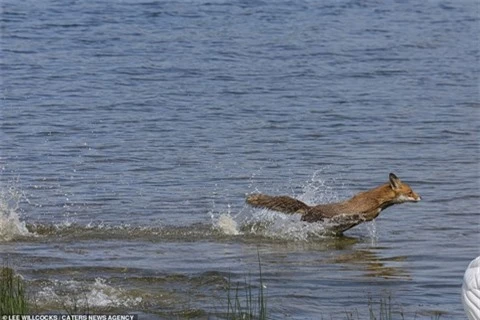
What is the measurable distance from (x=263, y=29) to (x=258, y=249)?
15.7 m

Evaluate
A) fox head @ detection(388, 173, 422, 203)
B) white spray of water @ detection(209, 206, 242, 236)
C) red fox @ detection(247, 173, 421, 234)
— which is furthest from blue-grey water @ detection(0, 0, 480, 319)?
fox head @ detection(388, 173, 422, 203)

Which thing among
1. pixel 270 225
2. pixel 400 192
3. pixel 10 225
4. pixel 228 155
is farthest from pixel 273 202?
pixel 228 155

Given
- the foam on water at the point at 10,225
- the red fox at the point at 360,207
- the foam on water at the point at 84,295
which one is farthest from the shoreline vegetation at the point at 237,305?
the foam on water at the point at 10,225

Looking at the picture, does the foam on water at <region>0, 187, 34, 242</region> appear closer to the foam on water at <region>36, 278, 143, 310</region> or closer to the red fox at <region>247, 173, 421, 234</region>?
the foam on water at <region>36, 278, 143, 310</region>

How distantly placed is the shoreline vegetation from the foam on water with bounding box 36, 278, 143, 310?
149 millimetres

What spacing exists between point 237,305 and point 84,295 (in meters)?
1.48

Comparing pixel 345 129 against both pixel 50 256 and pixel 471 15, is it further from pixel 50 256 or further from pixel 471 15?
pixel 471 15

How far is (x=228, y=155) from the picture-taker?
588 inches

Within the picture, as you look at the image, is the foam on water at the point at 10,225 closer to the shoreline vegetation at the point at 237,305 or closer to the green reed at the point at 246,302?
the shoreline vegetation at the point at 237,305

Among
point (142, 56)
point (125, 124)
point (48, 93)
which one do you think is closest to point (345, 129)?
point (125, 124)

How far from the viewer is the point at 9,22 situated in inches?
1038

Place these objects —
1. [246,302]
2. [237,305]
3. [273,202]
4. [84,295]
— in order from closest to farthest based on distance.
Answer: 1. [237,305]
2. [246,302]
3. [84,295]
4. [273,202]

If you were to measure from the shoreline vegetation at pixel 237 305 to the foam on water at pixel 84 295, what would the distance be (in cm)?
15

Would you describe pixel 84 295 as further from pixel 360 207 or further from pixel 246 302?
pixel 360 207
